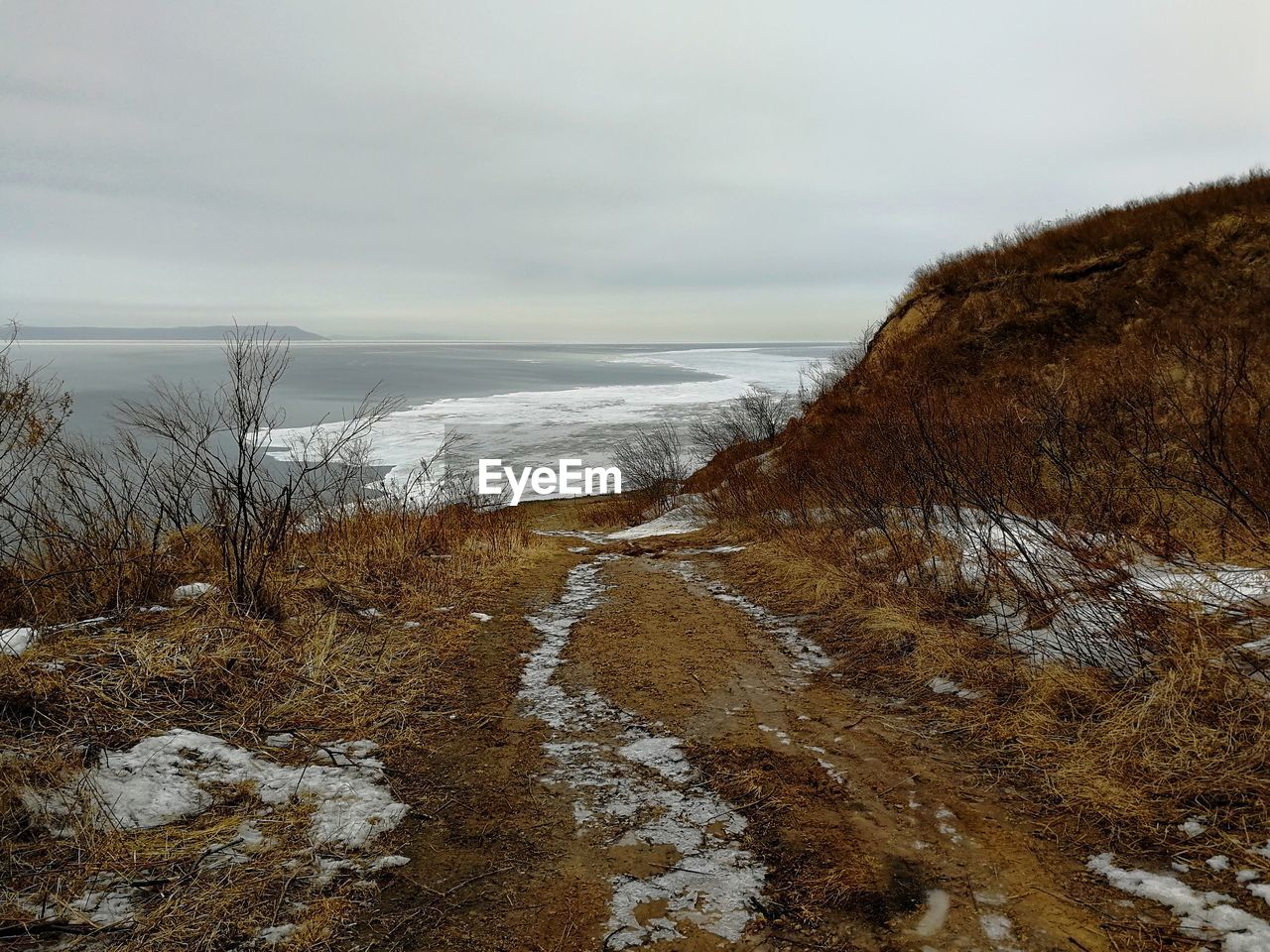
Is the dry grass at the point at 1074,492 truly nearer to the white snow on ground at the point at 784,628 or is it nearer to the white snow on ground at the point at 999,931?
the white snow on ground at the point at 784,628

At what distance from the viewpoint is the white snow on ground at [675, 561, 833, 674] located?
6.31 m

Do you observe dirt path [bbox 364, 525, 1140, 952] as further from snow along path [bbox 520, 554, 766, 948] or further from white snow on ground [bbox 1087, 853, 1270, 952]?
white snow on ground [bbox 1087, 853, 1270, 952]

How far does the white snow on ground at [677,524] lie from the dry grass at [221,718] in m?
11.7

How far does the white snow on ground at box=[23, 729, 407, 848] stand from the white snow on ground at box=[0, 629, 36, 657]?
119cm

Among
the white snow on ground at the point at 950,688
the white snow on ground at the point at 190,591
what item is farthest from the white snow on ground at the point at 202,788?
the white snow on ground at the point at 950,688

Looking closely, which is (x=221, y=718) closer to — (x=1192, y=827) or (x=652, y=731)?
(x=652, y=731)

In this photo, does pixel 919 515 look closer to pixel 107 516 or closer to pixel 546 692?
pixel 546 692

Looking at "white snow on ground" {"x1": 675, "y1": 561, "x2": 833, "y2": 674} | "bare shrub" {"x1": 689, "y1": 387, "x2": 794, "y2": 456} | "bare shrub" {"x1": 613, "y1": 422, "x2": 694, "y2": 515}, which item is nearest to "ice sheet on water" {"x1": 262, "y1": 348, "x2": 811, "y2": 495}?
"bare shrub" {"x1": 613, "y1": 422, "x2": 694, "y2": 515}

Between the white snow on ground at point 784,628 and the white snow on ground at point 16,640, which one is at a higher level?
the white snow on ground at point 16,640

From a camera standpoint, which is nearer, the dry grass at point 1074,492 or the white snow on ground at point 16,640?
the dry grass at point 1074,492

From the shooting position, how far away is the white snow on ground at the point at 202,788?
3418 millimetres

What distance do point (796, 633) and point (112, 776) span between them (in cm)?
554

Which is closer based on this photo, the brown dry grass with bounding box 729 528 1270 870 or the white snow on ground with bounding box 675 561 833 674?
the brown dry grass with bounding box 729 528 1270 870

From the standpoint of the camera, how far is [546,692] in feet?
18.9
